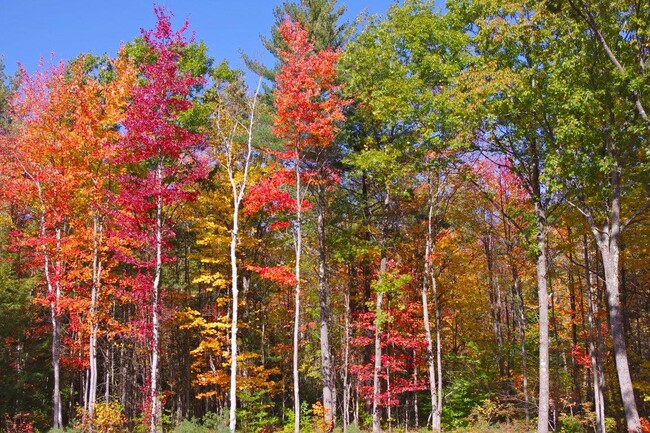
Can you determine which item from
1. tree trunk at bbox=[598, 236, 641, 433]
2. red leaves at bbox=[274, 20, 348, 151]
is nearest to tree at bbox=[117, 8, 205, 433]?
red leaves at bbox=[274, 20, 348, 151]

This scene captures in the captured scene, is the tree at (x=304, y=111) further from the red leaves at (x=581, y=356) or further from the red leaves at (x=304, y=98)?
the red leaves at (x=581, y=356)

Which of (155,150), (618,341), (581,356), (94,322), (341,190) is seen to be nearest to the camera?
(618,341)

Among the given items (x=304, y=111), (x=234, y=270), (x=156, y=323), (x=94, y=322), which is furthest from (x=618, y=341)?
(x=94, y=322)

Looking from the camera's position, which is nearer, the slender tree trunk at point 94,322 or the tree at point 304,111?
the slender tree trunk at point 94,322

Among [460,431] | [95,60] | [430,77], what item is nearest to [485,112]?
[430,77]

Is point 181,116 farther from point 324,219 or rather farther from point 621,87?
point 621,87

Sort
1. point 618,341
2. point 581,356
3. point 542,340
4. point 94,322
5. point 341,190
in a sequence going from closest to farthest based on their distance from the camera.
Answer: point 618,341
point 542,340
point 94,322
point 341,190
point 581,356

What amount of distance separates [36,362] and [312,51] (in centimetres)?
1709

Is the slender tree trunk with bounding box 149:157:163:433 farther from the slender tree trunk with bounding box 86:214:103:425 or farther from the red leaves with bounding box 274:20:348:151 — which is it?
the red leaves with bounding box 274:20:348:151

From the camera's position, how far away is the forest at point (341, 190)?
470 inches

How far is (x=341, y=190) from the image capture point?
64.0 ft

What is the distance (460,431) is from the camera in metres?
18.7

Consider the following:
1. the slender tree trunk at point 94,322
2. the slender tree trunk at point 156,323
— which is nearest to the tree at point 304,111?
the slender tree trunk at point 156,323

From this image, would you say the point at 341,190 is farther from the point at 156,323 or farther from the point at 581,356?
the point at 581,356
